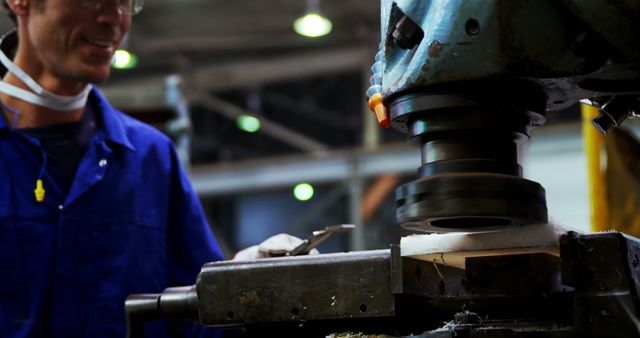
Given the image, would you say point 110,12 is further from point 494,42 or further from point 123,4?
point 494,42

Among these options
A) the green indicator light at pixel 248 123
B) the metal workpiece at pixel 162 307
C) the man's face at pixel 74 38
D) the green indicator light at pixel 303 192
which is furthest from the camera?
the green indicator light at pixel 248 123

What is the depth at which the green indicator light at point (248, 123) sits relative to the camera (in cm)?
799

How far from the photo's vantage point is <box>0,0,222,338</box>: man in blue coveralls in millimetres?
1523

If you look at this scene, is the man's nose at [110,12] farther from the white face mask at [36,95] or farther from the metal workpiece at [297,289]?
the metal workpiece at [297,289]

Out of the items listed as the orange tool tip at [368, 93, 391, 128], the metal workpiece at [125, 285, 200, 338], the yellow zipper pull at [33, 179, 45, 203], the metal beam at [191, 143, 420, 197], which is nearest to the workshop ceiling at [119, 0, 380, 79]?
the metal beam at [191, 143, 420, 197]

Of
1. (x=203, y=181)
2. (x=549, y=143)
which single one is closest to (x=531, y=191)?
(x=549, y=143)

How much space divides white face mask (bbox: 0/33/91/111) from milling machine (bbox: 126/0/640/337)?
2.54 feet

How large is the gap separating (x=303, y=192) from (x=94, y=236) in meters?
6.55

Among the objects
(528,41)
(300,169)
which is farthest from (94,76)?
(300,169)

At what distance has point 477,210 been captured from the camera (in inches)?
35.7

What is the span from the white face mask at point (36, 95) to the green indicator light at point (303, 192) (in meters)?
5.91

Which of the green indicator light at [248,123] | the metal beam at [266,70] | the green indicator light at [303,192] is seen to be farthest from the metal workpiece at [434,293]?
the green indicator light at [248,123]

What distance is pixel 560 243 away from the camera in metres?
0.95

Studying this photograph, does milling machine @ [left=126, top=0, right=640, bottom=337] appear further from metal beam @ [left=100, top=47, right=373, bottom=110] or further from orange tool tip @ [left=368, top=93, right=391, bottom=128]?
metal beam @ [left=100, top=47, right=373, bottom=110]
